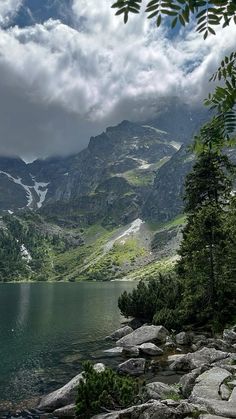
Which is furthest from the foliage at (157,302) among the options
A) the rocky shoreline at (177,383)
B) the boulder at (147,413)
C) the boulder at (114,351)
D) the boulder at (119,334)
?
the boulder at (147,413)

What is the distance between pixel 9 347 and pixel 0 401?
67.9ft

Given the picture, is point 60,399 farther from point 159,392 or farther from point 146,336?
point 146,336

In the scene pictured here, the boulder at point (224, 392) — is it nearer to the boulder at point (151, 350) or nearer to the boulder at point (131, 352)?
the boulder at point (151, 350)

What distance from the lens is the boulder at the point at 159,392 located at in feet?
63.2

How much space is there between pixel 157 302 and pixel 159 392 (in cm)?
3242

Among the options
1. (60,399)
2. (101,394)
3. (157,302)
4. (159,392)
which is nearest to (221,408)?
(159,392)

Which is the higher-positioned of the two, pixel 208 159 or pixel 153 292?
pixel 208 159

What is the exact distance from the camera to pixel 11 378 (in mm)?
30656

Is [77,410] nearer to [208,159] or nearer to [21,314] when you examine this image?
[208,159]

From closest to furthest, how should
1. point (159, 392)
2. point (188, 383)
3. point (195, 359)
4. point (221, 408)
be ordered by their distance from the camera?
point (221, 408)
point (159, 392)
point (188, 383)
point (195, 359)

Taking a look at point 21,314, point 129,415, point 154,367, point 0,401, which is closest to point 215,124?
point 129,415

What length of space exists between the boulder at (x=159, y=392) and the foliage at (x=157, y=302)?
22.9 m

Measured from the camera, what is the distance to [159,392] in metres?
20.1

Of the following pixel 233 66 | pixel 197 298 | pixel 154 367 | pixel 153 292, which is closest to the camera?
pixel 233 66
